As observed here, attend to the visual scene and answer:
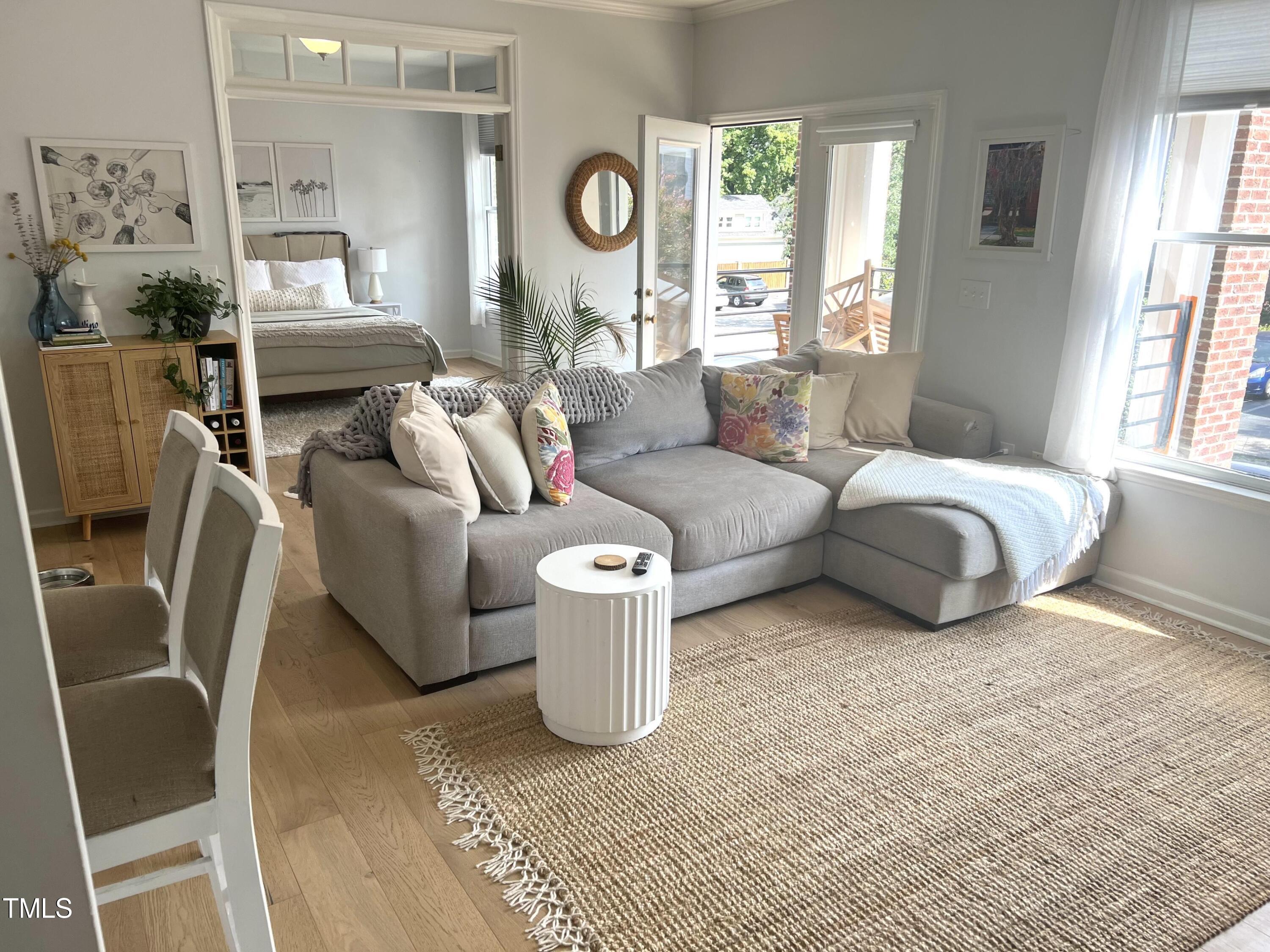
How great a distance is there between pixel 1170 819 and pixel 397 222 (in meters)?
8.11

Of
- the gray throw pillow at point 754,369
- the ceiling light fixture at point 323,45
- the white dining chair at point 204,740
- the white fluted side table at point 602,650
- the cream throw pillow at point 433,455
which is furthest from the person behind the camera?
the ceiling light fixture at point 323,45

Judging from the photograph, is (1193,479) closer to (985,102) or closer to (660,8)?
(985,102)

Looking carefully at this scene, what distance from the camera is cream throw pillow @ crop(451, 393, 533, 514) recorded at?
321 cm

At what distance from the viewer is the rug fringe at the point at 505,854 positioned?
200cm

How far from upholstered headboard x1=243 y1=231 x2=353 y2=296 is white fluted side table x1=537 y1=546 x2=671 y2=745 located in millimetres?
Answer: 6523

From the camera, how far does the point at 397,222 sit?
884 centimetres

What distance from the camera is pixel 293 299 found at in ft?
25.5

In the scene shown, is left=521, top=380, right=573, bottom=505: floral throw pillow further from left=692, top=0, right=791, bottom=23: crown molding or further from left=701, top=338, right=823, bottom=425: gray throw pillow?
left=692, top=0, right=791, bottom=23: crown molding

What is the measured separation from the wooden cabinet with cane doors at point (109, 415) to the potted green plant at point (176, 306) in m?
0.08

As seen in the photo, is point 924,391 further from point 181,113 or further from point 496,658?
point 181,113

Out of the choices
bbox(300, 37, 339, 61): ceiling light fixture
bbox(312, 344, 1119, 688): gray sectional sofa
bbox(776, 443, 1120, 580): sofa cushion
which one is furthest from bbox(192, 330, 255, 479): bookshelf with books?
bbox(776, 443, 1120, 580): sofa cushion

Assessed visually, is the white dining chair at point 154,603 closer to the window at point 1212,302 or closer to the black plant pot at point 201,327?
the black plant pot at point 201,327

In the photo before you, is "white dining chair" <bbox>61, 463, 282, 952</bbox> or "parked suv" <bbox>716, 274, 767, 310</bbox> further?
"parked suv" <bbox>716, 274, 767, 310</bbox>

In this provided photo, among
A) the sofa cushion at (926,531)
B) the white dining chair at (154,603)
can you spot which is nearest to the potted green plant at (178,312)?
the white dining chair at (154,603)
